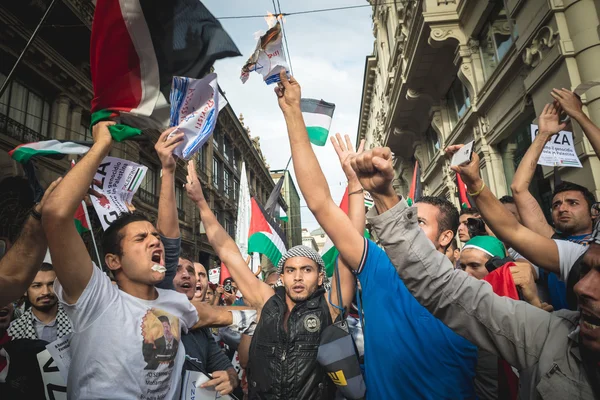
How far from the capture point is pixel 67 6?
10.4 meters

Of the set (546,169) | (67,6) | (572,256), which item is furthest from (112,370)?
(67,6)

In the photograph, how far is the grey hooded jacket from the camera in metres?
1.20

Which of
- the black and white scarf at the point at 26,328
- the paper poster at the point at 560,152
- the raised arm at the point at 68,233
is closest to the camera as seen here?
the raised arm at the point at 68,233

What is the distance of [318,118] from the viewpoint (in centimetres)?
315

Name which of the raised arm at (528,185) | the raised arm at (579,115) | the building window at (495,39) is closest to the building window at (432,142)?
the building window at (495,39)

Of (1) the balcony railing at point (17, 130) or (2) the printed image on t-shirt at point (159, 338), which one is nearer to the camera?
(2) the printed image on t-shirt at point (159, 338)

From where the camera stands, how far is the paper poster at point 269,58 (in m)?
2.27

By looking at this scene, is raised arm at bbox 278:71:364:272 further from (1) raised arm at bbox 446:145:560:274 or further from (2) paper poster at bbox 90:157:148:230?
(2) paper poster at bbox 90:157:148:230

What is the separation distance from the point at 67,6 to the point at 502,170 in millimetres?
12381

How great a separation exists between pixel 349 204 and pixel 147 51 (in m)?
1.84

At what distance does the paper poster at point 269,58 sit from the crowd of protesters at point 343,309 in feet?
1.30

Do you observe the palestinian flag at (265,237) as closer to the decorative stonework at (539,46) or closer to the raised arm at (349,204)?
the raised arm at (349,204)

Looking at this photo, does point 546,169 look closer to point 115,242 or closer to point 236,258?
point 236,258

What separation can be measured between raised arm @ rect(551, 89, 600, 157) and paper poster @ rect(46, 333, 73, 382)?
3419 millimetres
